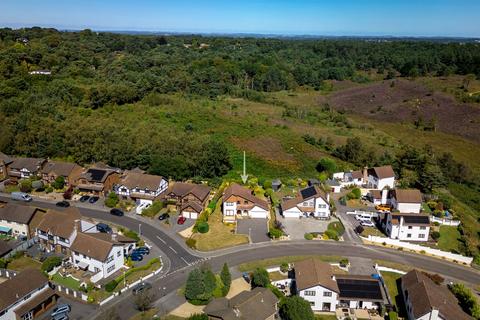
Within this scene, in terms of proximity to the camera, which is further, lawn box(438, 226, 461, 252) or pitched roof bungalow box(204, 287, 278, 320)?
lawn box(438, 226, 461, 252)

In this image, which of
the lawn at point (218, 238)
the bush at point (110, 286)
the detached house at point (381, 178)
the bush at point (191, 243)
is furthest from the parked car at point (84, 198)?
the detached house at point (381, 178)

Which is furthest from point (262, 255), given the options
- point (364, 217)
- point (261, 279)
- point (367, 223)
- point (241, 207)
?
point (364, 217)

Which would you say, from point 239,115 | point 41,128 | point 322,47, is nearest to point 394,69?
point 322,47

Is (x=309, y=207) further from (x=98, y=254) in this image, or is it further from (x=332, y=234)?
(x=98, y=254)

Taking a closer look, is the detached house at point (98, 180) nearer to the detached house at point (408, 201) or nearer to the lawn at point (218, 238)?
the lawn at point (218, 238)

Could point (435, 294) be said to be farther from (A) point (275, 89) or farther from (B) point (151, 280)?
(A) point (275, 89)

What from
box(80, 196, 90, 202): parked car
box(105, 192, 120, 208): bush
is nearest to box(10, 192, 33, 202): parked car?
box(80, 196, 90, 202): parked car

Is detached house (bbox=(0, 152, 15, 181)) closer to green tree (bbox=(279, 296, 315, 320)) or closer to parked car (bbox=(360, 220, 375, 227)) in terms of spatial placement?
green tree (bbox=(279, 296, 315, 320))
